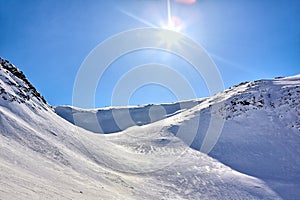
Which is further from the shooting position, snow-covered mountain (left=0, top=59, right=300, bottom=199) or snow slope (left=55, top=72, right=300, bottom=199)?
snow slope (left=55, top=72, right=300, bottom=199)

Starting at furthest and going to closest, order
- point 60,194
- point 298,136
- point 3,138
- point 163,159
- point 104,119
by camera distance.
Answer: point 104,119
point 298,136
point 163,159
point 3,138
point 60,194

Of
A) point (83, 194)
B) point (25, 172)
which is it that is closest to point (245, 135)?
point (83, 194)

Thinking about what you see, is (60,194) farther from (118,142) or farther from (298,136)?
(298,136)

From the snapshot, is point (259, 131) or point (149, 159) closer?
point (149, 159)

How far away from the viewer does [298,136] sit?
2489 centimetres

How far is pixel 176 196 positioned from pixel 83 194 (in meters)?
5.70

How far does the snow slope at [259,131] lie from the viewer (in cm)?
1966

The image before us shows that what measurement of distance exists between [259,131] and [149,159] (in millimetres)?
11960

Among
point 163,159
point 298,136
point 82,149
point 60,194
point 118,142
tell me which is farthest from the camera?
point 118,142

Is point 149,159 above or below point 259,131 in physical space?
below

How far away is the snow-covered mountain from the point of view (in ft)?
41.8

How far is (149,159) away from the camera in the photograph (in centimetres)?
2167

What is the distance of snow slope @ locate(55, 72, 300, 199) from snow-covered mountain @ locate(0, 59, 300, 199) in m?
0.08

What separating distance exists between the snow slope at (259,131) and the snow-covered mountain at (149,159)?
0.08m
